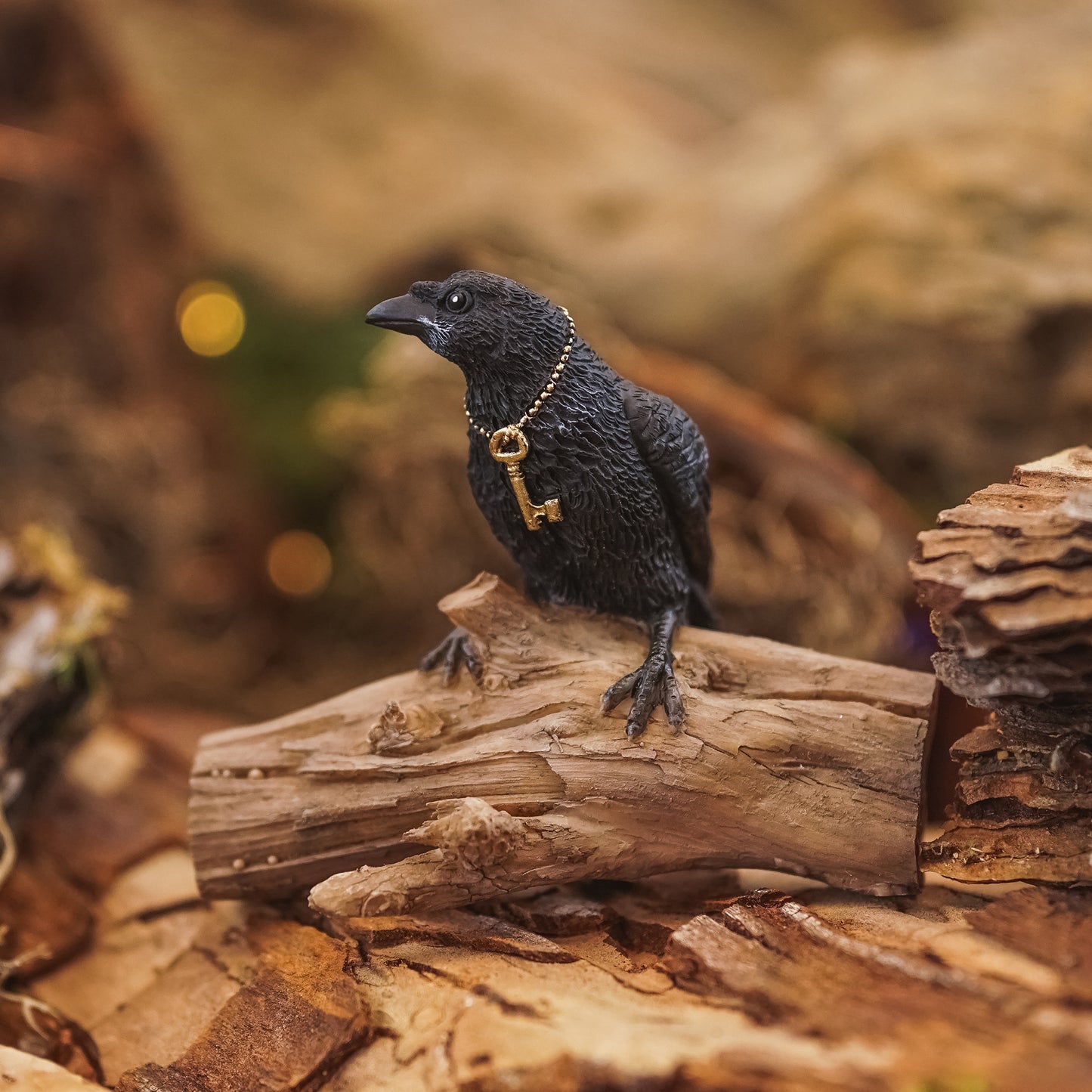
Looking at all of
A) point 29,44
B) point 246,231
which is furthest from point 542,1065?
point 29,44

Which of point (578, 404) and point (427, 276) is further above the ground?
point (427, 276)

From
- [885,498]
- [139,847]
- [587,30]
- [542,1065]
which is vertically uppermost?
[587,30]

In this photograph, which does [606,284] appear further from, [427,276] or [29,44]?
[29,44]

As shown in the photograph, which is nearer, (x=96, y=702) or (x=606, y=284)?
(x=96, y=702)

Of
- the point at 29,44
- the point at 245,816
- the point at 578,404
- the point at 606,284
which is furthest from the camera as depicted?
the point at 29,44

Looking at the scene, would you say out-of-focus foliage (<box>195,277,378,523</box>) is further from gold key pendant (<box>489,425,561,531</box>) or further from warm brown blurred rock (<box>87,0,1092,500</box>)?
gold key pendant (<box>489,425,561,531</box>)

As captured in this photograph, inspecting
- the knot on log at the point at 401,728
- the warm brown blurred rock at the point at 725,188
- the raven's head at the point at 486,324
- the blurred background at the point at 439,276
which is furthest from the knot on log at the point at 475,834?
the warm brown blurred rock at the point at 725,188
